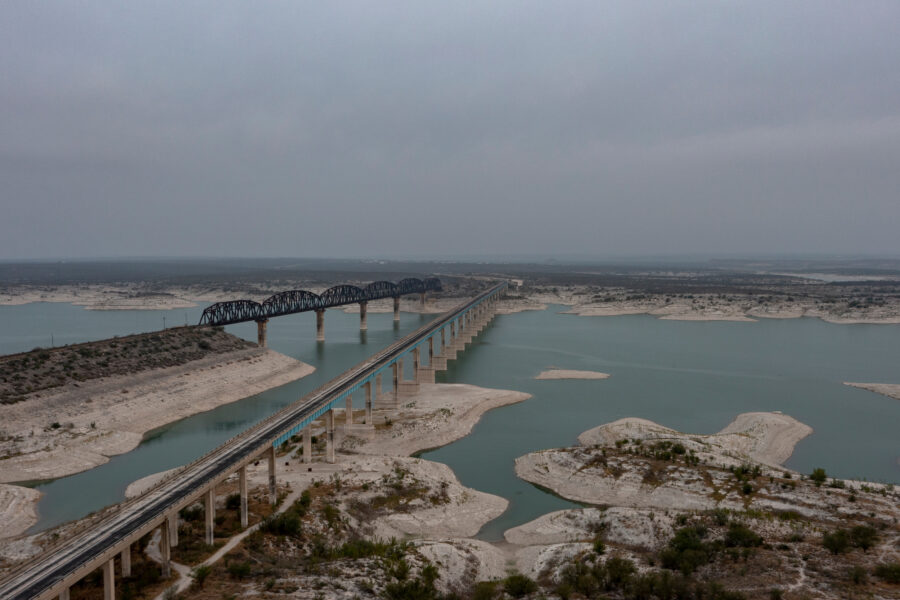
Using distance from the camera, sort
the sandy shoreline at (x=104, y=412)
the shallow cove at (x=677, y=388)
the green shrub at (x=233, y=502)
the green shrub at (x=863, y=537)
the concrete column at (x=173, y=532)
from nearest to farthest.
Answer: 1. the green shrub at (x=863, y=537)
2. the concrete column at (x=173, y=532)
3. the green shrub at (x=233, y=502)
4. the sandy shoreline at (x=104, y=412)
5. the shallow cove at (x=677, y=388)

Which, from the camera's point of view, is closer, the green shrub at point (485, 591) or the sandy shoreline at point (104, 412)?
the green shrub at point (485, 591)

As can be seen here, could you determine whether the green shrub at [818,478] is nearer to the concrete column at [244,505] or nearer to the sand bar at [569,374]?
the concrete column at [244,505]

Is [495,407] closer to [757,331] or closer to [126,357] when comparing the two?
[126,357]

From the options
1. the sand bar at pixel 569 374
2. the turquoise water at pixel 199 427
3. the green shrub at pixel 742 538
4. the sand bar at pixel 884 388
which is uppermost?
the green shrub at pixel 742 538

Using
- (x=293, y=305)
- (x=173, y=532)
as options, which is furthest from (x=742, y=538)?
(x=293, y=305)

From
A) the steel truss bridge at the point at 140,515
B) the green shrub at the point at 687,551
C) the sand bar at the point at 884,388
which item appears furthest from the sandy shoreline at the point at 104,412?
the sand bar at the point at 884,388

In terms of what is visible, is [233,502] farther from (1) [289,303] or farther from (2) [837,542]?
(1) [289,303]

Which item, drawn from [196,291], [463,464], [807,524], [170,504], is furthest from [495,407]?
[196,291]
